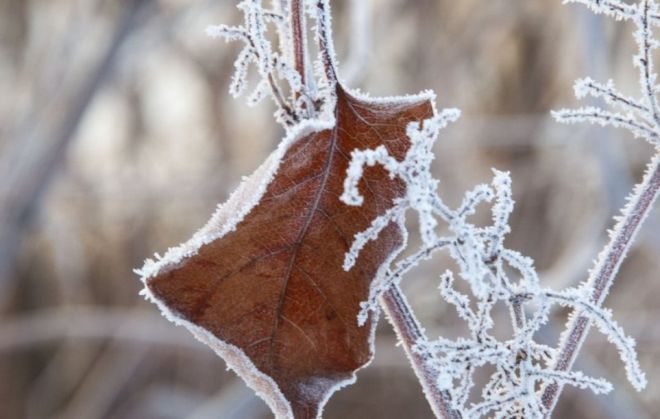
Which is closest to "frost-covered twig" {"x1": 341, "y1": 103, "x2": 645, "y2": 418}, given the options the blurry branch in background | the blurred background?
the blurry branch in background

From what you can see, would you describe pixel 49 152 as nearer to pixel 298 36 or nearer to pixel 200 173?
pixel 298 36

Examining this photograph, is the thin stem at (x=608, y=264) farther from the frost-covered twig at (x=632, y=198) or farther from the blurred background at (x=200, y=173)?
the blurred background at (x=200, y=173)

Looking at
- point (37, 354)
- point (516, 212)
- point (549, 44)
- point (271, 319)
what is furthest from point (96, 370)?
point (271, 319)

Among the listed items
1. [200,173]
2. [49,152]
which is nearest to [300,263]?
[49,152]

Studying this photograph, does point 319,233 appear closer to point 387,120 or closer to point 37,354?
point 387,120

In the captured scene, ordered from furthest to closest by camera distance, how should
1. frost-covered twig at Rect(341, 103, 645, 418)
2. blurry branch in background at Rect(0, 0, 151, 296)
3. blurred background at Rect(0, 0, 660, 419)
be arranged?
blurred background at Rect(0, 0, 660, 419) → blurry branch in background at Rect(0, 0, 151, 296) → frost-covered twig at Rect(341, 103, 645, 418)

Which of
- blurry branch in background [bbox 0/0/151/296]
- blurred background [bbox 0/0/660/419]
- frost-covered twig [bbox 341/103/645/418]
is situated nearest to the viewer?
frost-covered twig [bbox 341/103/645/418]

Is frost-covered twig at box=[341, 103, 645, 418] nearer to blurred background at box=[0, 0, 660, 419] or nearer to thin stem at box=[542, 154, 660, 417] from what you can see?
thin stem at box=[542, 154, 660, 417]
